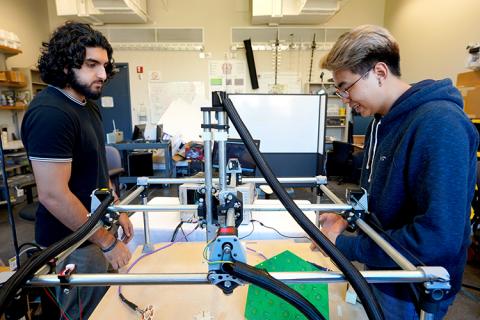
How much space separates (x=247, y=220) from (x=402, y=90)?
101cm

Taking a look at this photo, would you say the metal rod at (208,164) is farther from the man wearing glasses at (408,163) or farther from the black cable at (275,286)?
the man wearing glasses at (408,163)

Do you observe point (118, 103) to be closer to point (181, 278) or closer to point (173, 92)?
point (173, 92)

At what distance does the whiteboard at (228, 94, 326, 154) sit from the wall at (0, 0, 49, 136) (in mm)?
3798

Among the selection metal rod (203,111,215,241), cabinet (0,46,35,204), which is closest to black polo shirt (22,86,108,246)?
metal rod (203,111,215,241)

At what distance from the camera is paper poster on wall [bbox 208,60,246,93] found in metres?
5.43

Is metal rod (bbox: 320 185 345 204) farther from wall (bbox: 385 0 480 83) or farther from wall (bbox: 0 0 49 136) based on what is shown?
wall (bbox: 0 0 49 136)

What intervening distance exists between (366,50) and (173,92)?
5.16 meters

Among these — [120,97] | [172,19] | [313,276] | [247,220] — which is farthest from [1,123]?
[313,276]

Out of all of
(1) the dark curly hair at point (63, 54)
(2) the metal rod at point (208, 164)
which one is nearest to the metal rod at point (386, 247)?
(2) the metal rod at point (208, 164)

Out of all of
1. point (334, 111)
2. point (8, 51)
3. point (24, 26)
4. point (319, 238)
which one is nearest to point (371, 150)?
point (319, 238)

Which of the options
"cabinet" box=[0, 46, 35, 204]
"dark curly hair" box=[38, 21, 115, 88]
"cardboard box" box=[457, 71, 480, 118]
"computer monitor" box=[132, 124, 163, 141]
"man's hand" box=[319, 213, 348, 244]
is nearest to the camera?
"man's hand" box=[319, 213, 348, 244]

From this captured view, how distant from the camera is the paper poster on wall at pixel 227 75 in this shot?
5430 mm

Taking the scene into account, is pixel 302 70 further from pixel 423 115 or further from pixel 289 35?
pixel 423 115

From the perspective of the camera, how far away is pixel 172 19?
17.3 ft
